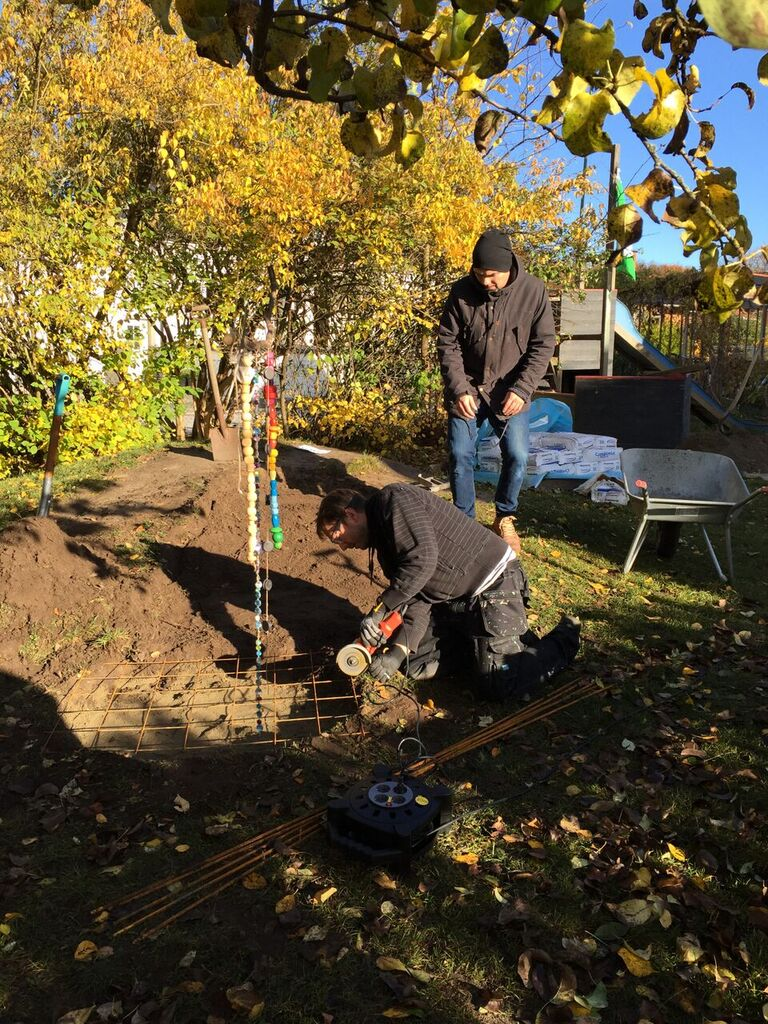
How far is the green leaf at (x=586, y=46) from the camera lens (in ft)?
3.16

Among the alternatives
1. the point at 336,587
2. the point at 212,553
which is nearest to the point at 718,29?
the point at 336,587

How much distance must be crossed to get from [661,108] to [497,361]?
3.98 metres

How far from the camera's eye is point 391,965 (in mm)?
2285

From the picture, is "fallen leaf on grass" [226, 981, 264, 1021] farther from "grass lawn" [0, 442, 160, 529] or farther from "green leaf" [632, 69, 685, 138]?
"grass lawn" [0, 442, 160, 529]

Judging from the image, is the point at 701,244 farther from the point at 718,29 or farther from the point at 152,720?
the point at 152,720

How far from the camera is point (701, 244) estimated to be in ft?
3.75

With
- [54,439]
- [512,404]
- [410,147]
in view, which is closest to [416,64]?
[410,147]

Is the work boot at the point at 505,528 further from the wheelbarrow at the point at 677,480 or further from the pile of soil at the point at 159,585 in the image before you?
the wheelbarrow at the point at 677,480

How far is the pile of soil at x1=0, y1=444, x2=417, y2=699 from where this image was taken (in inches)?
175

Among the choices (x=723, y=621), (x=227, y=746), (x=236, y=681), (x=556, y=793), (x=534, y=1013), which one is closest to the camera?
(x=534, y=1013)

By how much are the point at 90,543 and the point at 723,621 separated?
409 cm

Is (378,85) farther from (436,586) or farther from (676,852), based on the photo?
(436,586)

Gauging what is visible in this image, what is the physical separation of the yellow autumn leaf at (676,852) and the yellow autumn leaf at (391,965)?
1067 mm

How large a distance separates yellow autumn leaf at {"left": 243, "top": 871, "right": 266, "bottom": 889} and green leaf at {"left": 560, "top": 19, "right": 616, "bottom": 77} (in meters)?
2.51
